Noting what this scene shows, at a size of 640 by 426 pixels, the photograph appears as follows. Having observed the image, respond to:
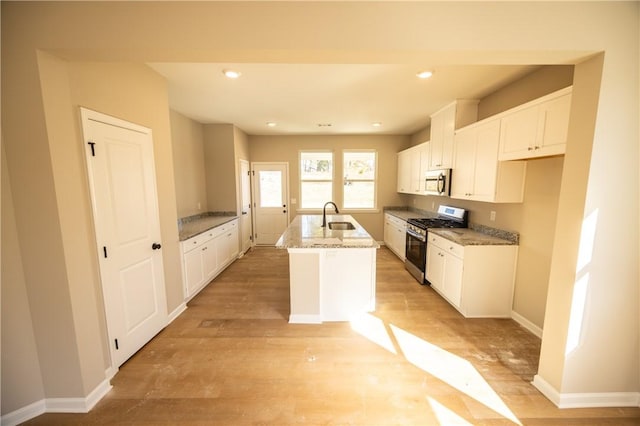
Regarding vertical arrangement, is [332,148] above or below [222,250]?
above

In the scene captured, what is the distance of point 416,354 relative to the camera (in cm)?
212

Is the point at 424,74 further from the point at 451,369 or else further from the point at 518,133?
the point at 451,369

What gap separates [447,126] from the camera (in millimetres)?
3490

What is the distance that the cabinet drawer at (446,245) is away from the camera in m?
2.72

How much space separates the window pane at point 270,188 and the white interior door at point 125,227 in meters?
3.45

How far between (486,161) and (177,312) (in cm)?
403

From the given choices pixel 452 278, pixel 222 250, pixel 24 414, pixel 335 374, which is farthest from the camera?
pixel 222 250

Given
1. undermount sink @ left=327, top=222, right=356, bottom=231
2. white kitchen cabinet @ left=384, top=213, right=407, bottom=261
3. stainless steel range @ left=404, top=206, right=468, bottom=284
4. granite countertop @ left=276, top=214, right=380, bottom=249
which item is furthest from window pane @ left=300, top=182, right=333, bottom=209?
granite countertop @ left=276, top=214, right=380, bottom=249

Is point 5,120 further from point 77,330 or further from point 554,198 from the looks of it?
point 554,198

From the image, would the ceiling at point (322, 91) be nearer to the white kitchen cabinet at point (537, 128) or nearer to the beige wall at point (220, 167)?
the beige wall at point (220, 167)

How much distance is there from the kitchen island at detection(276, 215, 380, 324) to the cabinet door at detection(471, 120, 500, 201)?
147 centimetres

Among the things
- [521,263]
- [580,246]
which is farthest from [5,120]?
[521,263]

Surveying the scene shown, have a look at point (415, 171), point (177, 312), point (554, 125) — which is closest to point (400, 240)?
point (415, 171)

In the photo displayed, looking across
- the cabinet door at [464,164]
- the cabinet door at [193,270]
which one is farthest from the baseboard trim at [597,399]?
the cabinet door at [193,270]
